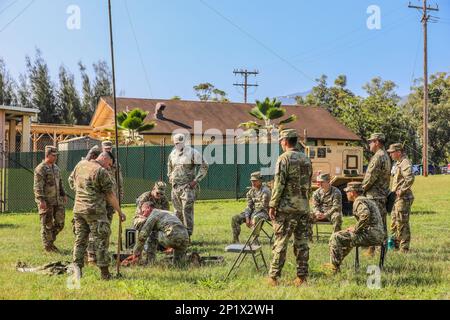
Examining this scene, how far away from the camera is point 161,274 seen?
825 cm

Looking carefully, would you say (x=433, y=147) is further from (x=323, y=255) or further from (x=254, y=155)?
(x=323, y=255)

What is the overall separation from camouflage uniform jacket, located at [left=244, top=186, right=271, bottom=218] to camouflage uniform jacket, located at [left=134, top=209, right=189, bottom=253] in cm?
274

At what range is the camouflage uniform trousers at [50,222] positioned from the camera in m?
10.9

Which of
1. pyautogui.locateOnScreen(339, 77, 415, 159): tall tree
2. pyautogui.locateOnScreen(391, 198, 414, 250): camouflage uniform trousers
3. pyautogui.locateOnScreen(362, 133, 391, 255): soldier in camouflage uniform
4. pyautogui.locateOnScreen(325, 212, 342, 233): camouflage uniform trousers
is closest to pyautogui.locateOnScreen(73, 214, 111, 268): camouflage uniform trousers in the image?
pyautogui.locateOnScreen(362, 133, 391, 255): soldier in camouflage uniform

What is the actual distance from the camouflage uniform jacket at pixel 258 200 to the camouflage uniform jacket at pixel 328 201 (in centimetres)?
89

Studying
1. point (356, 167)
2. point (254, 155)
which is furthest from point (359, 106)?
point (356, 167)

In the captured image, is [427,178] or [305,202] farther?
[427,178]

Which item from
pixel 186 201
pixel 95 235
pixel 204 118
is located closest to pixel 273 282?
pixel 95 235

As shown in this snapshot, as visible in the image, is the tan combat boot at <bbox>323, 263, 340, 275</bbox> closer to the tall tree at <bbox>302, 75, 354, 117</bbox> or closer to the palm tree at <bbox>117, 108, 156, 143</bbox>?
the palm tree at <bbox>117, 108, 156, 143</bbox>

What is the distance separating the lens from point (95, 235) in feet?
25.9

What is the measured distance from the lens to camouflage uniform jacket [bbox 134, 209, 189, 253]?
8.85 metres

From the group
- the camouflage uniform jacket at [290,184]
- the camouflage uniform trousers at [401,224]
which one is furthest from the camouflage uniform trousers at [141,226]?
the camouflage uniform trousers at [401,224]
